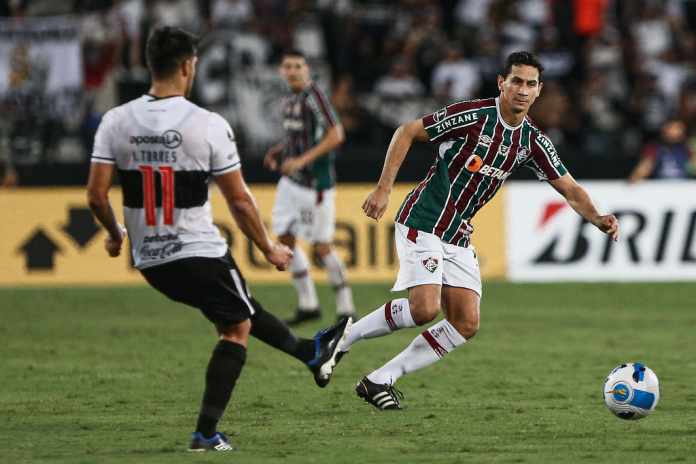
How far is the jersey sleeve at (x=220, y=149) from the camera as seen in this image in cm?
639

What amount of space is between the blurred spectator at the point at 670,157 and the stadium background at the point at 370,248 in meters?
0.35

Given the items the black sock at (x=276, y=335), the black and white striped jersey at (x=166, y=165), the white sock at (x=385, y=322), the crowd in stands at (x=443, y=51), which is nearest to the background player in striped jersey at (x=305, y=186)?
the white sock at (x=385, y=322)

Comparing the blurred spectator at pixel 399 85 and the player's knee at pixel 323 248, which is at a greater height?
the blurred spectator at pixel 399 85

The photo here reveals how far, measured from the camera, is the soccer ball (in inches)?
295

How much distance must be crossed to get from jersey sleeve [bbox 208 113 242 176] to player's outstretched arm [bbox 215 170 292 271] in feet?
0.11

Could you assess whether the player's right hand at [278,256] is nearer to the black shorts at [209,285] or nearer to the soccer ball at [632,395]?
the black shorts at [209,285]

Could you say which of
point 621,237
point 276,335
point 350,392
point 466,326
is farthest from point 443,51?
point 276,335

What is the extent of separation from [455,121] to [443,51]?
499 inches

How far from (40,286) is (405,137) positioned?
9.38m

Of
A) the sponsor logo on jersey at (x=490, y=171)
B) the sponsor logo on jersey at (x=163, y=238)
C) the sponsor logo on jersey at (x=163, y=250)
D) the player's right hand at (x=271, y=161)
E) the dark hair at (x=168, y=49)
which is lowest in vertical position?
the player's right hand at (x=271, y=161)

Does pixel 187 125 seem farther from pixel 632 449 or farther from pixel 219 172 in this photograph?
pixel 632 449

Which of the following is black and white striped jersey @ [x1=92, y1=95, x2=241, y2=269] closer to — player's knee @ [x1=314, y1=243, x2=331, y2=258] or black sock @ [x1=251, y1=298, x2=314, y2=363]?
black sock @ [x1=251, y1=298, x2=314, y2=363]

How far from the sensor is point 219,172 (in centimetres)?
643

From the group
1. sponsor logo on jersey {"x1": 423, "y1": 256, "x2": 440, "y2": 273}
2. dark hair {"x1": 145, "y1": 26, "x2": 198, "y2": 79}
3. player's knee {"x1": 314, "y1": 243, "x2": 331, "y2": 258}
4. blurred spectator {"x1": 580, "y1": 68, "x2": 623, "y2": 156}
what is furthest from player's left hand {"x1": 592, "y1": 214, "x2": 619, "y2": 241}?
blurred spectator {"x1": 580, "y1": 68, "x2": 623, "y2": 156}
